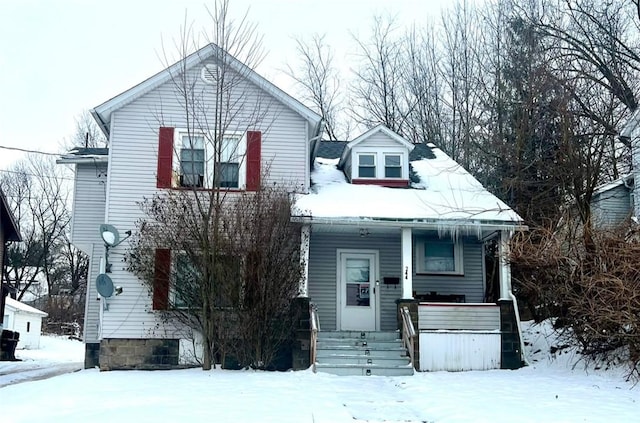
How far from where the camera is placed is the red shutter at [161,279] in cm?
1376

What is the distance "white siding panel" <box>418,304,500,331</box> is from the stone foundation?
5153 mm

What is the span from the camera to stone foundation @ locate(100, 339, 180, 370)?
13953 millimetres

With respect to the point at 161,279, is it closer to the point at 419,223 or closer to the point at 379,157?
the point at 419,223

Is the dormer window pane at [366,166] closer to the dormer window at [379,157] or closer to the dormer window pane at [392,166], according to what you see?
the dormer window at [379,157]

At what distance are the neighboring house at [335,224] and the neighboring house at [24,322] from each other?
21.0m

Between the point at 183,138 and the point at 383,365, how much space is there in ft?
21.5

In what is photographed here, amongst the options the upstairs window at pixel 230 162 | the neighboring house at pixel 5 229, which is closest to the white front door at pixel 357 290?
the upstairs window at pixel 230 162

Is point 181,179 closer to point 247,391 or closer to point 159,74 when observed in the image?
point 159,74

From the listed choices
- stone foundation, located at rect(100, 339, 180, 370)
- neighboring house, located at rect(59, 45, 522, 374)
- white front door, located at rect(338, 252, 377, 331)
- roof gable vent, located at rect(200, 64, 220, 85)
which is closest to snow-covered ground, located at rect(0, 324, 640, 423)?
stone foundation, located at rect(100, 339, 180, 370)

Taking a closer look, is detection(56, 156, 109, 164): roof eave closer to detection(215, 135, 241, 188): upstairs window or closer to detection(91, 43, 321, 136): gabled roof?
detection(91, 43, 321, 136): gabled roof

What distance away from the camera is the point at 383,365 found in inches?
502

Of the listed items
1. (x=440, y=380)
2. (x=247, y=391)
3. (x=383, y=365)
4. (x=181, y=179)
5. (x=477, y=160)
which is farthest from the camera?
(x=477, y=160)

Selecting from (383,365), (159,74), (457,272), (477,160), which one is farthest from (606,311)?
(477,160)

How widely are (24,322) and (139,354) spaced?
24.9 m
